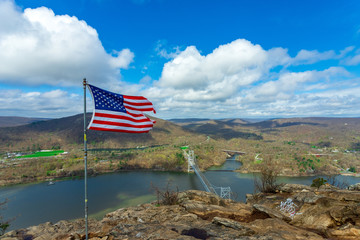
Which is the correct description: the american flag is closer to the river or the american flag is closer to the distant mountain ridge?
the river

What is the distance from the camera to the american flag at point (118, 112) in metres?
7.45

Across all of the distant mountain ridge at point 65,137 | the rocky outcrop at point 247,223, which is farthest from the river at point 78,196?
the distant mountain ridge at point 65,137

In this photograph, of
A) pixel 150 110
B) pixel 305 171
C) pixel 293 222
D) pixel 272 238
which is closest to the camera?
pixel 272 238

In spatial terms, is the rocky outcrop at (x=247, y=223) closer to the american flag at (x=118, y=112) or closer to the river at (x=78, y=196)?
the american flag at (x=118, y=112)

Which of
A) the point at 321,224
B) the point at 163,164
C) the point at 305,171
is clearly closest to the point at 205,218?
the point at 321,224

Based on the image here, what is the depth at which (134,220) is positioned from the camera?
34.6 feet

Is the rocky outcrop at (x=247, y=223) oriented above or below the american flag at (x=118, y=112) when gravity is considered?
below

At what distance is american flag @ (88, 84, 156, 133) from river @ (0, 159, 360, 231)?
34175 millimetres

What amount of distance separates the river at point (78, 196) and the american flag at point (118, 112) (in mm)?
34175

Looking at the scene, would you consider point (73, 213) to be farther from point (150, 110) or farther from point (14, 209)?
point (150, 110)

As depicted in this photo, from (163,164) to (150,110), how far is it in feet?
256

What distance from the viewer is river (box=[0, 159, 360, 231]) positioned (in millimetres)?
35938

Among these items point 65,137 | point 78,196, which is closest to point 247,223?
point 78,196

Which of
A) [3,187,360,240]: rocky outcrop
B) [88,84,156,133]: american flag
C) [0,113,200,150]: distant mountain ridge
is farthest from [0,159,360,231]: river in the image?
[0,113,200,150]: distant mountain ridge
